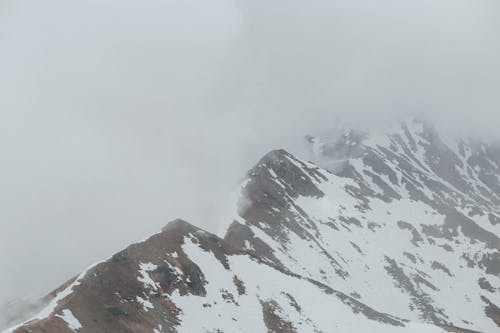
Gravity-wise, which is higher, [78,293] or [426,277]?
[426,277]

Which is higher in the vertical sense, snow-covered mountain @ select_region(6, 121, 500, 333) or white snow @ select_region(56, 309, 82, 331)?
snow-covered mountain @ select_region(6, 121, 500, 333)

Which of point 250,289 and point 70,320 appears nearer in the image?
point 70,320

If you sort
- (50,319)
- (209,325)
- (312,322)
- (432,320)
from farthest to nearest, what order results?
1. (432,320)
2. (312,322)
3. (209,325)
4. (50,319)

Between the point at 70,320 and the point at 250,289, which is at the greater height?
the point at 250,289

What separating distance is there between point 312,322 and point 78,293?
42.1m

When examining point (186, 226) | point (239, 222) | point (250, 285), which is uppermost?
Answer: point (239, 222)

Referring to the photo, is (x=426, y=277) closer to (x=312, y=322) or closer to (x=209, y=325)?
(x=312, y=322)

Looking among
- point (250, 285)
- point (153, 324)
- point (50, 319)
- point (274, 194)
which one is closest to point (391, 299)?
point (274, 194)

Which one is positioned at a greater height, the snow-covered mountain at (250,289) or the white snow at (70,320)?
the snow-covered mountain at (250,289)

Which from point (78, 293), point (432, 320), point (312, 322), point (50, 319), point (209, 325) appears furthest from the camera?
point (432, 320)

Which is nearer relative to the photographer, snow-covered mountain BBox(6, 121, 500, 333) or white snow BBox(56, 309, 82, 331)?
white snow BBox(56, 309, 82, 331)

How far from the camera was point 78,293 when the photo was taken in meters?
78.7

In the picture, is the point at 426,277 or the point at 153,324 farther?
the point at 426,277

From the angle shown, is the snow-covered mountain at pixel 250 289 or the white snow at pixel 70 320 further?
the snow-covered mountain at pixel 250 289
